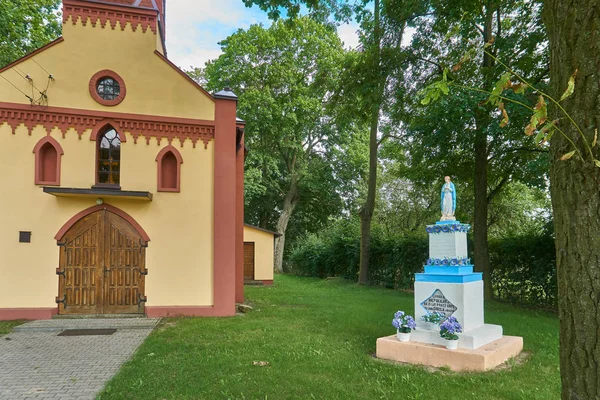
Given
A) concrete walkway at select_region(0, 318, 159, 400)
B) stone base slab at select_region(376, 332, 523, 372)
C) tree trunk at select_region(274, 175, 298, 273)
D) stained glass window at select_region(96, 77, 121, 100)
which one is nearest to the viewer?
concrete walkway at select_region(0, 318, 159, 400)

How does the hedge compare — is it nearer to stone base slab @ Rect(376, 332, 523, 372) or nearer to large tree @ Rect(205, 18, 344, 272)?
large tree @ Rect(205, 18, 344, 272)

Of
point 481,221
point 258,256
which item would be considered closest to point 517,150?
point 481,221

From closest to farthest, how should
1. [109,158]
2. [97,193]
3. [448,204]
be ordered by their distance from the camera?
[448,204]
[97,193]
[109,158]

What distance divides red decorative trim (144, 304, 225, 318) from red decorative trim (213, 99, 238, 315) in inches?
5.9

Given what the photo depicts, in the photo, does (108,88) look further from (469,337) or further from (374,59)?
(469,337)

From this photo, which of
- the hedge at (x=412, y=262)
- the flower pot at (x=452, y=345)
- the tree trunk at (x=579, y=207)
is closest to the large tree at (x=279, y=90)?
the hedge at (x=412, y=262)

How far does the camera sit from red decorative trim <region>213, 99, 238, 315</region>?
11.0 metres

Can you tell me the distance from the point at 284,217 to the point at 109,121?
1957 centimetres

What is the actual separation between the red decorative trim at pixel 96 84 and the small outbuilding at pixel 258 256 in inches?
436

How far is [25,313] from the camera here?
33.6ft

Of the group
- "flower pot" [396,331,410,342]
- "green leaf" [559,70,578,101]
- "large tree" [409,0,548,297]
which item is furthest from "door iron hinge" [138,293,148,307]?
"green leaf" [559,70,578,101]

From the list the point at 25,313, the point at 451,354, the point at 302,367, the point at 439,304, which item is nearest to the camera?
the point at 302,367

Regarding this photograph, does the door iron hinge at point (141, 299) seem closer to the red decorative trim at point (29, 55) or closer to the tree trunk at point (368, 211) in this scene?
the red decorative trim at point (29, 55)

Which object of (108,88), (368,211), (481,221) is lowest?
(481,221)
